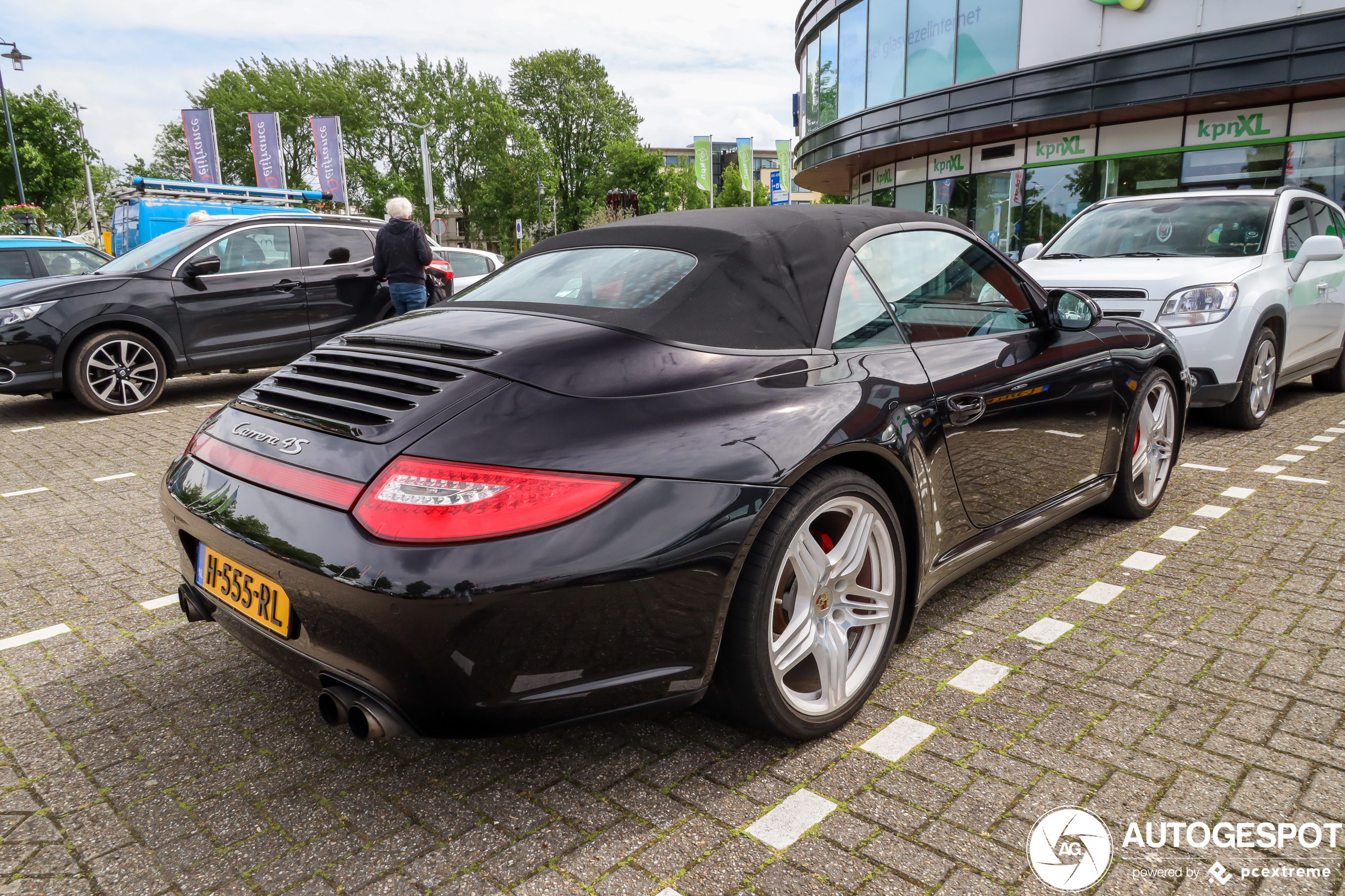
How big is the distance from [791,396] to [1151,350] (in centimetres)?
267

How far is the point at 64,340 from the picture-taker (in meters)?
7.23

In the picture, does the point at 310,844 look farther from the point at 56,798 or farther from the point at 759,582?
the point at 759,582

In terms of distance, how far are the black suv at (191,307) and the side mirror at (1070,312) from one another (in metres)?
7.40

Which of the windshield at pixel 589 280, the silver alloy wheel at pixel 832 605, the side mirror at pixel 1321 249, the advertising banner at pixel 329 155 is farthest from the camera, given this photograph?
the advertising banner at pixel 329 155

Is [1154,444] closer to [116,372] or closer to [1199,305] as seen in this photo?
[1199,305]

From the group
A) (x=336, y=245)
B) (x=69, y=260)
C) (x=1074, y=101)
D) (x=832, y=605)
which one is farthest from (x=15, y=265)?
(x=1074, y=101)

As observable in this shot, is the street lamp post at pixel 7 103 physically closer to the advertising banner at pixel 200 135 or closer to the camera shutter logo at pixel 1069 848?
the advertising banner at pixel 200 135

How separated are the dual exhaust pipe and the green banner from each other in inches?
1731

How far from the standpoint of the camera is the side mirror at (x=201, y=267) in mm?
7895

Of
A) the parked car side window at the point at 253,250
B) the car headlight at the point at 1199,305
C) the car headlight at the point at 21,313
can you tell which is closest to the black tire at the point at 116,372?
the car headlight at the point at 21,313

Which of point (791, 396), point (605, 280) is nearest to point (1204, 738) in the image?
point (791, 396)

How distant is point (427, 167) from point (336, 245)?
118 ft

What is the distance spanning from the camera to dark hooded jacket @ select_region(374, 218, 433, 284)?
8.50 meters

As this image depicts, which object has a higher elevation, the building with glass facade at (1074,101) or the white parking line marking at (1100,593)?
the building with glass facade at (1074,101)
